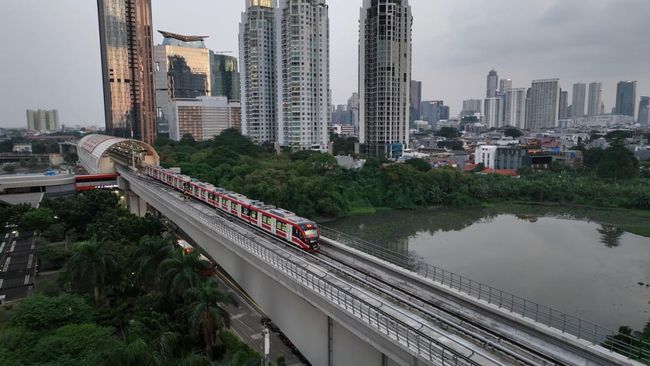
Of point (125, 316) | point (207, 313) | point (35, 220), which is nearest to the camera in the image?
point (207, 313)

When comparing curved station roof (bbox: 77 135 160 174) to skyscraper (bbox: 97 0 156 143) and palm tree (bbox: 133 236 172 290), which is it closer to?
palm tree (bbox: 133 236 172 290)

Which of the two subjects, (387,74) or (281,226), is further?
(387,74)

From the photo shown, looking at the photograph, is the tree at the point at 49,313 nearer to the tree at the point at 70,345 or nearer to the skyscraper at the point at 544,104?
the tree at the point at 70,345

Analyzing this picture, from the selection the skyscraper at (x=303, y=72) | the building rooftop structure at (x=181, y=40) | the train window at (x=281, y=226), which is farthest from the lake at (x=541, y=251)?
the building rooftop structure at (x=181, y=40)

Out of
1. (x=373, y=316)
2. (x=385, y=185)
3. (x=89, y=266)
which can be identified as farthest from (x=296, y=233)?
(x=385, y=185)

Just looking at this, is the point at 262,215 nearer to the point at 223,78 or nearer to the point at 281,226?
the point at 281,226

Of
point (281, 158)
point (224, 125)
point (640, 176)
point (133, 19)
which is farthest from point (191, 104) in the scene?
point (640, 176)

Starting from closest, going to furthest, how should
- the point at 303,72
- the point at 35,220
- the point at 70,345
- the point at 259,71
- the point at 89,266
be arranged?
1. the point at 70,345
2. the point at 89,266
3. the point at 35,220
4. the point at 303,72
5. the point at 259,71
